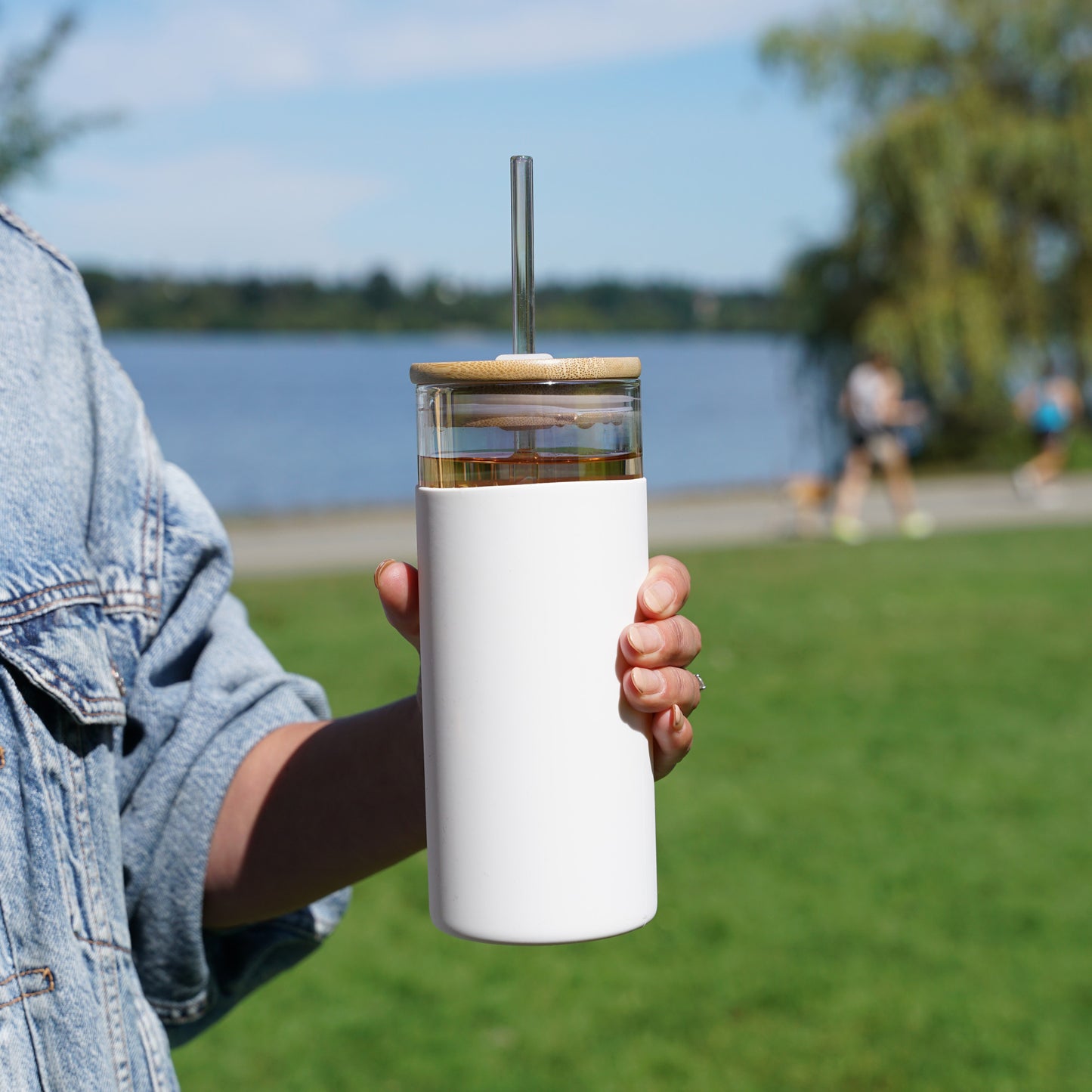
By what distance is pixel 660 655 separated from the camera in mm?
1071

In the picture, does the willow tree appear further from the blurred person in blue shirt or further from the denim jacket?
the denim jacket

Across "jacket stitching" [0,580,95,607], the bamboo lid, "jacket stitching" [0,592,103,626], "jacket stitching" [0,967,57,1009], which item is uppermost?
the bamboo lid

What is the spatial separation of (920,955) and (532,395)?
10.8ft

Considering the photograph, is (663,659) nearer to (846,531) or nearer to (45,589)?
(45,589)

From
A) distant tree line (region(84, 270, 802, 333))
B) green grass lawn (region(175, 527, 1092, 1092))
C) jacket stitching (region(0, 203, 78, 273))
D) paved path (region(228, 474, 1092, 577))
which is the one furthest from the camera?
distant tree line (region(84, 270, 802, 333))

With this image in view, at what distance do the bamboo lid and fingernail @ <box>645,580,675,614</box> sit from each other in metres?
0.17

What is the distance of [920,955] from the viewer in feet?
12.7

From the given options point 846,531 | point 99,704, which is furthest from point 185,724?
point 846,531

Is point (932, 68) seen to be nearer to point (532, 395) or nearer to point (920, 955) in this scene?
point (920, 955)

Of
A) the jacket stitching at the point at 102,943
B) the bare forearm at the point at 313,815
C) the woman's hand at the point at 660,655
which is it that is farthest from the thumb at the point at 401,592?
the jacket stitching at the point at 102,943

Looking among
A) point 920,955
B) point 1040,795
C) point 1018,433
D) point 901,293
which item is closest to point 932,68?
point 901,293

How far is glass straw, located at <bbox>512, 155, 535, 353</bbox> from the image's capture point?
110 centimetres

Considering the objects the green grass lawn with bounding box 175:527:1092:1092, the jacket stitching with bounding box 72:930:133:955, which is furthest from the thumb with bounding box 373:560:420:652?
the green grass lawn with bounding box 175:527:1092:1092

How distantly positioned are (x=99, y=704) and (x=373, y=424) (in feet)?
157
